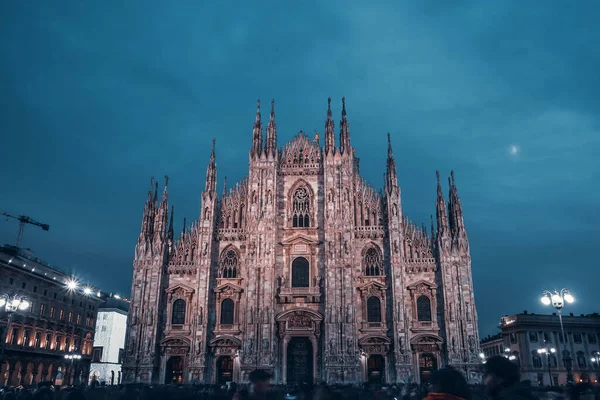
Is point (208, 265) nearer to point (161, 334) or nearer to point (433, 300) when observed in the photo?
point (161, 334)

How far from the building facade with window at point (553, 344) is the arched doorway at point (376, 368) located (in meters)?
33.1

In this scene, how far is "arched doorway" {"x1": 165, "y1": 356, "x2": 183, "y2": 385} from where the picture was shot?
44812 millimetres

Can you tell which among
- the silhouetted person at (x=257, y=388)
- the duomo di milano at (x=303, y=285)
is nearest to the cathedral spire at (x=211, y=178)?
the duomo di milano at (x=303, y=285)

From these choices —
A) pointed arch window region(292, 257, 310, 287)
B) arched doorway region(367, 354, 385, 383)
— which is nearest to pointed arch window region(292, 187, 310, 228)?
pointed arch window region(292, 257, 310, 287)

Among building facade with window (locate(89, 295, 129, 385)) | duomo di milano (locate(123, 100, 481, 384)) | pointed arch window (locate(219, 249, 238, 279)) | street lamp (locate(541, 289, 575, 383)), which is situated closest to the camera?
street lamp (locate(541, 289, 575, 383))

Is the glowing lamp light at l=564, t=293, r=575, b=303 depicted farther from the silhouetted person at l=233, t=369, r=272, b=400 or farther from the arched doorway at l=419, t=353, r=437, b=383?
the silhouetted person at l=233, t=369, r=272, b=400

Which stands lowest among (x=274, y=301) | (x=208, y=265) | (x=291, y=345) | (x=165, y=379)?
(x=165, y=379)

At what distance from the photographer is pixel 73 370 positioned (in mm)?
61156

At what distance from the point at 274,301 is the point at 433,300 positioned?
560 inches

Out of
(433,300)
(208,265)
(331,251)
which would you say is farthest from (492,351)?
(208,265)

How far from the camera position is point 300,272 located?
4678 centimetres

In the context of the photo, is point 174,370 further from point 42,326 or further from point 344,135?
point 344,135

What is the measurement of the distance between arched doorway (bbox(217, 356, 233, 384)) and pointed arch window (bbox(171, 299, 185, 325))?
5.06 m

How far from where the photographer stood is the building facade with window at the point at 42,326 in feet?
163
